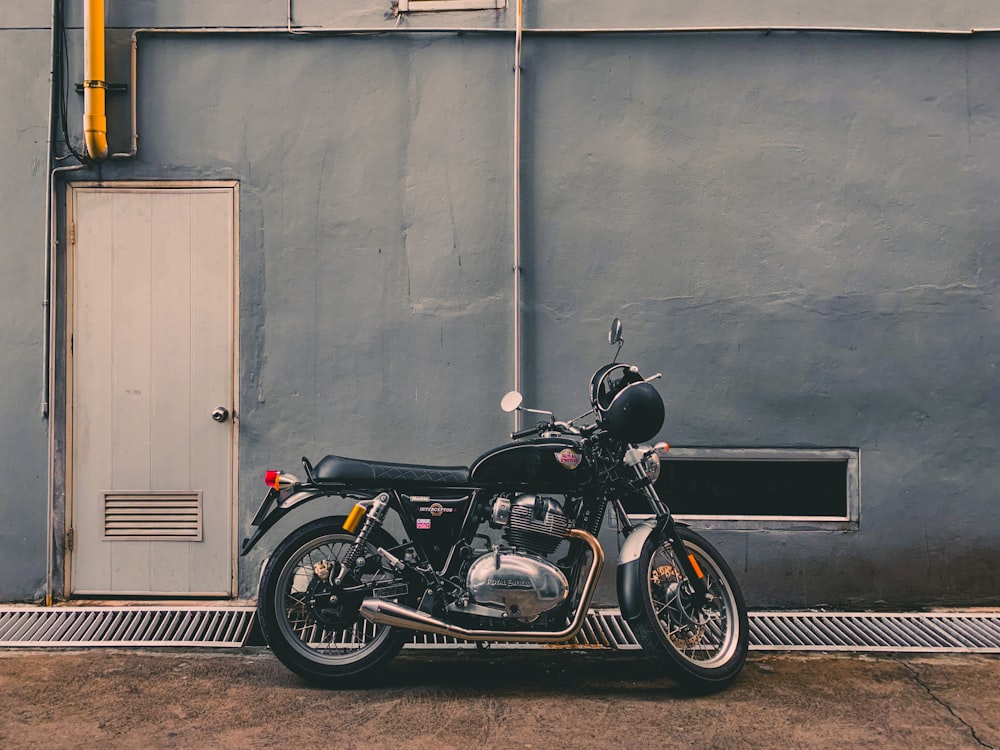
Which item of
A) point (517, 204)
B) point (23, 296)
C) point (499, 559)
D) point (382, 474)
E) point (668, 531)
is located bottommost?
point (499, 559)

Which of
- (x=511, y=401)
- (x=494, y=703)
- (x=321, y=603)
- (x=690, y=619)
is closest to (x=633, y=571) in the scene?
(x=690, y=619)

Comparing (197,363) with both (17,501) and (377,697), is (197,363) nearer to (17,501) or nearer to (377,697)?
(17,501)

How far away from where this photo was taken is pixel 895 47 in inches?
206

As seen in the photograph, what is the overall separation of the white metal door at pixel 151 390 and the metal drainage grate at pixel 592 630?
29 centimetres

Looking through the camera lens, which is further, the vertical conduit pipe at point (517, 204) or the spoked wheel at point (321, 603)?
the vertical conduit pipe at point (517, 204)

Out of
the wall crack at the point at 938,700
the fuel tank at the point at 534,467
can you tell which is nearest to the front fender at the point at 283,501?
the fuel tank at the point at 534,467

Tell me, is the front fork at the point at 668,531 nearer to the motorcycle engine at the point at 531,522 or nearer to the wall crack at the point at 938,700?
the motorcycle engine at the point at 531,522

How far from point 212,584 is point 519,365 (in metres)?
2.20

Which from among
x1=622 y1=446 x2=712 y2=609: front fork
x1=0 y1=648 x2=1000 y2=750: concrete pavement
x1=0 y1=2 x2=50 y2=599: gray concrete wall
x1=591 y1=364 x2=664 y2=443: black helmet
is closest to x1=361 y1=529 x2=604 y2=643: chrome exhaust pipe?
x1=0 y1=648 x2=1000 y2=750: concrete pavement

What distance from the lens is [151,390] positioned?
5242 mm

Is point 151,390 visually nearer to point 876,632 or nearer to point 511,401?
point 511,401

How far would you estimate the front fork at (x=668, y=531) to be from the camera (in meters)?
4.11

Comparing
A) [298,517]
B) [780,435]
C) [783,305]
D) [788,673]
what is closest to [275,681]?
[298,517]

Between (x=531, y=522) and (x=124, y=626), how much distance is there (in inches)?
94.2
